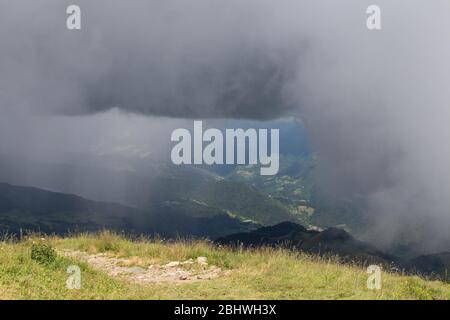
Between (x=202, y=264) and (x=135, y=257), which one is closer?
(x=202, y=264)

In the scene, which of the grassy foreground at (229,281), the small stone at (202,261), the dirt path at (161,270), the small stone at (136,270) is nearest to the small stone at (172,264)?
the dirt path at (161,270)

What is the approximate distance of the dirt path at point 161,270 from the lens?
73.7 feet

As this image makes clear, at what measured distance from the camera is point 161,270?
80.4 feet

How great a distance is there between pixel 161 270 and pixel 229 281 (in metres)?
5.09

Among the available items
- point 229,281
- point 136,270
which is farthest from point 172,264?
point 229,281

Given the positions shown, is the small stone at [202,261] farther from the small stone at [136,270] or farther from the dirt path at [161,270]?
the small stone at [136,270]

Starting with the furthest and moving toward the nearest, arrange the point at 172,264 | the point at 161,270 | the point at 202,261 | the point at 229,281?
the point at 202,261, the point at 172,264, the point at 161,270, the point at 229,281

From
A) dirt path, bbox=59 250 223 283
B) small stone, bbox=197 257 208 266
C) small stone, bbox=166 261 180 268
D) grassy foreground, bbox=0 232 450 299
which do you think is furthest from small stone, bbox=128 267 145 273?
small stone, bbox=197 257 208 266

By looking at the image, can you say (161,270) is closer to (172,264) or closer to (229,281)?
(172,264)

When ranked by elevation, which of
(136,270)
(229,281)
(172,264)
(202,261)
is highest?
(229,281)
